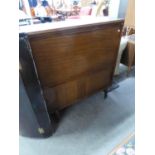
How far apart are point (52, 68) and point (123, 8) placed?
1.24 meters

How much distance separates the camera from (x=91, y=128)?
154cm

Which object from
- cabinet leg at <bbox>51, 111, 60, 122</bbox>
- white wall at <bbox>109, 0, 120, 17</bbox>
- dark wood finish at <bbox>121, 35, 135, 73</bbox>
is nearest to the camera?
cabinet leg at <bbox>51, 111, 60, 122</bbox>

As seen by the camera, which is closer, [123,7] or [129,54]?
[123,7]

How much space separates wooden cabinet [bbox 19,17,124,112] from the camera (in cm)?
112

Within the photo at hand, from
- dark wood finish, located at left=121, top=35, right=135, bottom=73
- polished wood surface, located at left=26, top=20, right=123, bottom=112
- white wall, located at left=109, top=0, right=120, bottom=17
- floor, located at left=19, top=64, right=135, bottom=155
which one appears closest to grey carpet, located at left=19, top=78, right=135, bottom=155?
floor, located at left=19, top=64, right=135, bottom=155

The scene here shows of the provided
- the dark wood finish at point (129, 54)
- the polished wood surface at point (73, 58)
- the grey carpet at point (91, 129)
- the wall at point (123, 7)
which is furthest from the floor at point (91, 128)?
the wall at point (123, 7)

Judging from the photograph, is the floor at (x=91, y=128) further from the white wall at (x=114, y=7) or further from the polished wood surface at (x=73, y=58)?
the white wall at (x=114, y=7)

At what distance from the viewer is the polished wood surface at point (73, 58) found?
112 centimetres

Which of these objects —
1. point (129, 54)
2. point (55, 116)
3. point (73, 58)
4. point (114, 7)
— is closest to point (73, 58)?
point (73, 58)

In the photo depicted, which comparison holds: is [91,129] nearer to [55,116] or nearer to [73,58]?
[55,116]

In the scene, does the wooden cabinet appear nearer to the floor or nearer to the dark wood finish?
the floor

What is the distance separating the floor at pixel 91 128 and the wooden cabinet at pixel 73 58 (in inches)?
8.1
